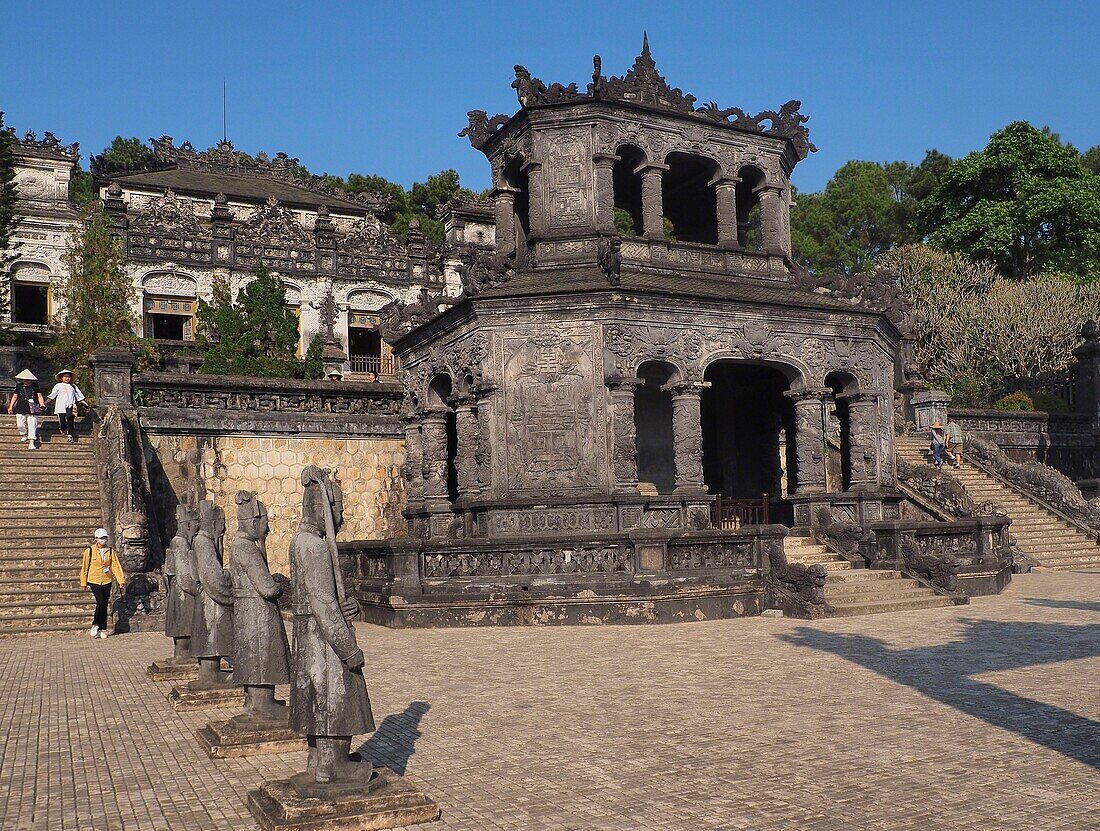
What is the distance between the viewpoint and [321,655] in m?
6.05

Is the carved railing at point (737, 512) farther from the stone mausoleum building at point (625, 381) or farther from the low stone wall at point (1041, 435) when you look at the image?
the low stone wall at point (1041, 435)

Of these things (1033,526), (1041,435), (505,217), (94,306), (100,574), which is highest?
(505,217)

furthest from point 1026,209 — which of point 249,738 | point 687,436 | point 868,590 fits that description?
point 249,738

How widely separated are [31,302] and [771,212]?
3366cm

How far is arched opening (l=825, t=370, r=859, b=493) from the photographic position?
72.6ft

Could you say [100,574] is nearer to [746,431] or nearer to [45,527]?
[45,527]

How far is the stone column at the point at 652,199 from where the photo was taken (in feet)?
73.2

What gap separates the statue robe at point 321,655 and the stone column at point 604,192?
55.0ft

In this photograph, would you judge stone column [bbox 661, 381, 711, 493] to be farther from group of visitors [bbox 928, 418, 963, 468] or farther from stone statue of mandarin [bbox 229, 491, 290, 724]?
stone statue of mandarin [bbox 229, 491, 290, 724]

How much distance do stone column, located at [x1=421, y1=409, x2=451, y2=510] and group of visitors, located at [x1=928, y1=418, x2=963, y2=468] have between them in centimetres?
1500

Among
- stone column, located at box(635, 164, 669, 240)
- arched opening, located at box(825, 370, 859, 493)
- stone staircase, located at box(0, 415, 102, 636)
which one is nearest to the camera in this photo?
stone staircase, located at box(0, 415, 102, 636)

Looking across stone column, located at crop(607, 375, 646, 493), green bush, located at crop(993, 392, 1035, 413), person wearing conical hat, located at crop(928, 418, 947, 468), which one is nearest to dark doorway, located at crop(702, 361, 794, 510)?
stone column, located at crop(607, 375, 646, 493)

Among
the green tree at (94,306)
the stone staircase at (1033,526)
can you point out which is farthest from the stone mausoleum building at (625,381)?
the green tree at (94,306)

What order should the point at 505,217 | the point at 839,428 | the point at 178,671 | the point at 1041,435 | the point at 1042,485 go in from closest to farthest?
the point at 178,671 → the point at 505,217 → the point at 839,428 → the point at 1042,485 → the point at 1041,435
